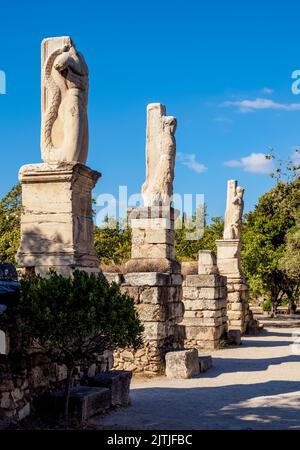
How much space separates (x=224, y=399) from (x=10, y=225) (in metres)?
13.8

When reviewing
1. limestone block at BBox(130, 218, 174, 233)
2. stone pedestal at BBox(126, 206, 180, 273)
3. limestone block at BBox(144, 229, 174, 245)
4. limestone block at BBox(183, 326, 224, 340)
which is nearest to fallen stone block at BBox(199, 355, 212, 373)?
stone pedestal at BBox(126, 206, 180, 273)

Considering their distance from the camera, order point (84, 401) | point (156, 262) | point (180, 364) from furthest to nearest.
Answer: point (156, 262) < point (180, 364) < point (84, 401)

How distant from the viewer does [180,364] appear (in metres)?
10.7

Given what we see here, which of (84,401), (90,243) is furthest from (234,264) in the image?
(84,401)

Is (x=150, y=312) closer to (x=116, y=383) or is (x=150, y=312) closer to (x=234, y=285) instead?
(x=116, y=383)

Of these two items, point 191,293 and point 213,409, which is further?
point 191,293

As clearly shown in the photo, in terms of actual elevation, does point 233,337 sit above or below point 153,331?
below

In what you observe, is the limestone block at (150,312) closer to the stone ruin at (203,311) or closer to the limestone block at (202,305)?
the stone ruin at (203,311)

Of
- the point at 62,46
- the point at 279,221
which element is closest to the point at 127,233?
the point at 279,221

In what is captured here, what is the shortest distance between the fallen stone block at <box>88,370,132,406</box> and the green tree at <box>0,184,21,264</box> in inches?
458

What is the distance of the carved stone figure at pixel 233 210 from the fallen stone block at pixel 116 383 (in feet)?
41.2

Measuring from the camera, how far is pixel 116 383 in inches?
299

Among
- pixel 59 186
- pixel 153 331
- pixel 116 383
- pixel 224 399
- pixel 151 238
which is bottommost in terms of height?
pixel 224 399

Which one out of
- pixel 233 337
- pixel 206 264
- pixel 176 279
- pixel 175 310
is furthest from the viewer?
pixel 206 264
